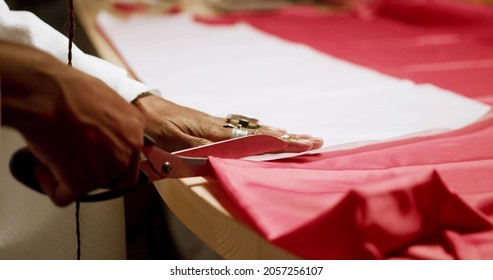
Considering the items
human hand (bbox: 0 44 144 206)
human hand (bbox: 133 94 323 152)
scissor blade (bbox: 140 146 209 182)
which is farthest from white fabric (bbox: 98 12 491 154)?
human hand (bbox: 0 44 144 206)

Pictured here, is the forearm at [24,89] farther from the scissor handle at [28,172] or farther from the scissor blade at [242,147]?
the scissor blade at [242,147]

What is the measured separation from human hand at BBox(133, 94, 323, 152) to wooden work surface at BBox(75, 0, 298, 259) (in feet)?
0.18

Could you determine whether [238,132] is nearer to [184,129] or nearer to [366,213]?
[184,129]

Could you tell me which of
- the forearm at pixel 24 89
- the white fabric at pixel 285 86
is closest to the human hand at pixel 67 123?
the forearm at pixel 24 89

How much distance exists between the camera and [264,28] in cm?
136

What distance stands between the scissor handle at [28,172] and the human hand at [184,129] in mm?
107

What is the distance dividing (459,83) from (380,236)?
0.64 metres

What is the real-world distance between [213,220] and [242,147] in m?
0.10

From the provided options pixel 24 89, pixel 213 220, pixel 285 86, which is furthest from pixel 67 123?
pixel 285 86

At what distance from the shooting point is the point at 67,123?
38 centimetres

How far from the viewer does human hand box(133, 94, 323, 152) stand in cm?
55

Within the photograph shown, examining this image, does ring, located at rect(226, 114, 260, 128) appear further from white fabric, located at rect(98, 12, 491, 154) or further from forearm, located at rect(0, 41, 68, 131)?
forearm, located at rect(0, 41, 68, 131)

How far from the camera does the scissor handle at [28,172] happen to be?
40 cm

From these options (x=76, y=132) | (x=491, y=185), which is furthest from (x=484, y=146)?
(x=76, y=132)
